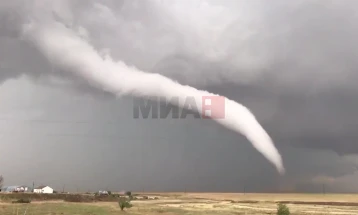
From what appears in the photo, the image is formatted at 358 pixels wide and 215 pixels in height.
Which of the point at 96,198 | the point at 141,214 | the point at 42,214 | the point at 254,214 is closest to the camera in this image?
the point at 42,214

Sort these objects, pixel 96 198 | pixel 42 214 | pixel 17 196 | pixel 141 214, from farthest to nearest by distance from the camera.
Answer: pixel 96 198 → pixel 17 196 → pixel 141 214 → pixel 42 214

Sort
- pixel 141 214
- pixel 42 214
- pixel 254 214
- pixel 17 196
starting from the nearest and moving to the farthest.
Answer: pixel 42 214 → pixel 141 214 → pixel 254 214 → pixel 17 196

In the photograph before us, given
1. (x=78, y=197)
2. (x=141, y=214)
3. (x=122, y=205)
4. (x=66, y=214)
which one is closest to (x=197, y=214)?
(x=141, y=214)

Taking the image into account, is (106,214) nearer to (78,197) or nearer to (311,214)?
(311,214)

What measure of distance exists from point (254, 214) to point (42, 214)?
51497mm

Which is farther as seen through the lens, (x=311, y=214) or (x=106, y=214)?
(x=311, y=214)

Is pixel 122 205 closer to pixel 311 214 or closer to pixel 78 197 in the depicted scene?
pixel 311 214

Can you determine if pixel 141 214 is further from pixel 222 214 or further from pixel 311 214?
pixel 311 214

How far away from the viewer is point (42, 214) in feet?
270

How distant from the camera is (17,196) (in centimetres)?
16662

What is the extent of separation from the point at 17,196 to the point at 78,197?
2601 centimetres

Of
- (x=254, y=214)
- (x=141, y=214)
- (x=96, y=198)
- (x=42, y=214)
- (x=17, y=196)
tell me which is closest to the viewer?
(x=42, y=214)

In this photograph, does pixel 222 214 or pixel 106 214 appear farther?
pixel 222 214

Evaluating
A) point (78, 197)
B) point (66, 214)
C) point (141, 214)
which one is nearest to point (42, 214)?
point (66, 214)
